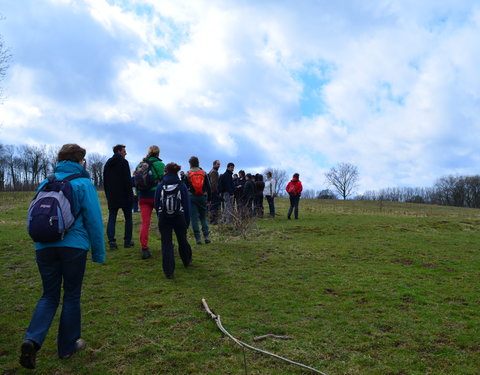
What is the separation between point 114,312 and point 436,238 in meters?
10.3

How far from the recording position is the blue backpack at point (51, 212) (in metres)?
3.40

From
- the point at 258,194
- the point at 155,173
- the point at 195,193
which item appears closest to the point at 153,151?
the point at 155,173

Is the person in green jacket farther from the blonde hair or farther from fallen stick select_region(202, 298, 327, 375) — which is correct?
fallen stick select_region(202, 298, 327, 375)

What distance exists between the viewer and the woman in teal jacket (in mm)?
3549

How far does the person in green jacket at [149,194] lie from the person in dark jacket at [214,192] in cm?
524

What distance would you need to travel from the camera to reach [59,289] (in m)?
3.65

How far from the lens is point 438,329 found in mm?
4355

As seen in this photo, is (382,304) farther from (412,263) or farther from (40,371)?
(40,371)

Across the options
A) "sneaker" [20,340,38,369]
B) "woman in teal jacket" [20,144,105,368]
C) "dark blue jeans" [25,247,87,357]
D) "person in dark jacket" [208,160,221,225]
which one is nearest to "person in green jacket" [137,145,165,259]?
"woman in teal jacket" [20,144,105,368]

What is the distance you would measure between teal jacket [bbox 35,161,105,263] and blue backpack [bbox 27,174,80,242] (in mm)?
77

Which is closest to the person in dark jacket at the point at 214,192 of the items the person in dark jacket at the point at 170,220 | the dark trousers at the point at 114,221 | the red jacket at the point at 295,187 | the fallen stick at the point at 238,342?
the red jacket at the point at 295,187

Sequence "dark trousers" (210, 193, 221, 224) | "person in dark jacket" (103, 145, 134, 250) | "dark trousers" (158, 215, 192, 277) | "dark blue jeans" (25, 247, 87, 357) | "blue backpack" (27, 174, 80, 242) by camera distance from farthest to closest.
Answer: "dark trousers" (210, 193, 221, 224) → "person in dark jacket" (103, 145, 134, 250) → "dark trousers" (158, 215, 192, 277) → "dark blue jeans" (25, 247, 87, 357) → "blue backpack" (27, 174, 80, 242)

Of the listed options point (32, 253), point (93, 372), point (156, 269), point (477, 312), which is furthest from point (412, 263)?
point (32, 253)

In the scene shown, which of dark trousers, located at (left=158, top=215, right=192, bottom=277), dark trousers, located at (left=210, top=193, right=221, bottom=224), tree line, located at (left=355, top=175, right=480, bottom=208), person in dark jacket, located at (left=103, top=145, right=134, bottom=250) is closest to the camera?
dark trousers, located at (left=158, top=215, right=192, bottom=277)
